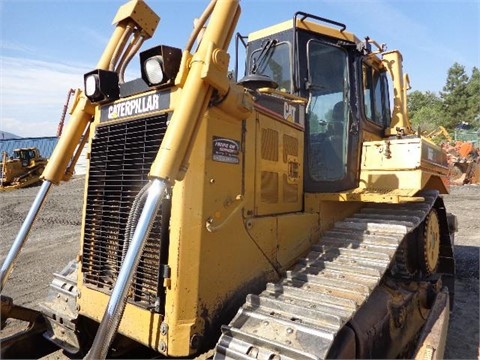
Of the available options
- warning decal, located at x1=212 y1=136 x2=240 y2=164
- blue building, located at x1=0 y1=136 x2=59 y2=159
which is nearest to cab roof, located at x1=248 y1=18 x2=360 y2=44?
warning decal, located at x1=212 y1=136 x2=240 y2=164

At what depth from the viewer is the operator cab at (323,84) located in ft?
12.6

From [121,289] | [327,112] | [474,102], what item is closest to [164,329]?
[121,289]

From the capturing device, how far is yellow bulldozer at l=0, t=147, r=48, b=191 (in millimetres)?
22250

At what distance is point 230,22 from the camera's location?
2551 mm

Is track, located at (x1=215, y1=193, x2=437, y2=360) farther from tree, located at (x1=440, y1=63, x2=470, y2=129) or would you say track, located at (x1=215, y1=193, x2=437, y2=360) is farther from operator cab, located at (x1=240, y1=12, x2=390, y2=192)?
tree, located at (x1=440, y1=63, x2=470, y2=129)

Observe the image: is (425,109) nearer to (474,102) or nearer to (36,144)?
(474,102)

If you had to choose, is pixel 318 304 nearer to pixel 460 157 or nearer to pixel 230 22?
pixel 230 22

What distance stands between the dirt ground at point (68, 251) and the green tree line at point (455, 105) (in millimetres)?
30583

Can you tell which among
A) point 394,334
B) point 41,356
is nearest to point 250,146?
point 394,334

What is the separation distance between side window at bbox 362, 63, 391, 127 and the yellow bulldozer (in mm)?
21330

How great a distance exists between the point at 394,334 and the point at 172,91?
2.65 m

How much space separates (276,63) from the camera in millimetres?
4062

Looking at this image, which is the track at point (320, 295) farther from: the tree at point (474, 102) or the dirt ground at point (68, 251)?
the tree at point (474, 102)

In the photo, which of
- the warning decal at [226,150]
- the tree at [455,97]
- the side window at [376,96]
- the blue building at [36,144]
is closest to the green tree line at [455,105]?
the tree at [455,97]
